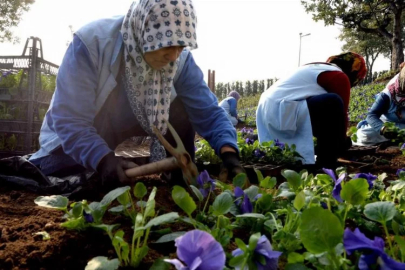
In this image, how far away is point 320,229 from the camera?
68 centimetres

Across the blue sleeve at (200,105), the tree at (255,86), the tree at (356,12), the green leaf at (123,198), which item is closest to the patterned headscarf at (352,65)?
the blue sleeve at (200,105)

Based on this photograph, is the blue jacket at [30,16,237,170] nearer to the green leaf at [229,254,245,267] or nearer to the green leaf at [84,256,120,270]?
the green leaf at [84,256,120,270]

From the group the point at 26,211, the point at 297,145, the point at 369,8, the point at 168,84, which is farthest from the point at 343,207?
the point at 369,8

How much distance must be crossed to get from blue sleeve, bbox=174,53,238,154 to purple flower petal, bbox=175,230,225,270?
1610 millimetres

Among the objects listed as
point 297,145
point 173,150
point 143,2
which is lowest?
point 297,145

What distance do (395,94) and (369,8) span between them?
56.6ft

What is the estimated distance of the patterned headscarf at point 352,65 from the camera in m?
3.54

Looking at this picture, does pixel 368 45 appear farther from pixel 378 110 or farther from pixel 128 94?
pixel 128 94

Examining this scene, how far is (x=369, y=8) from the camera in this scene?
763 inches

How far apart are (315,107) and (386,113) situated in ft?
6.28

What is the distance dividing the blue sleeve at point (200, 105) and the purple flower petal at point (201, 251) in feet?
5.28

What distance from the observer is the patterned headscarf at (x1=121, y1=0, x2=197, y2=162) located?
184 centimetres

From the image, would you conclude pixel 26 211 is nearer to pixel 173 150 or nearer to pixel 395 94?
pixel 173 150

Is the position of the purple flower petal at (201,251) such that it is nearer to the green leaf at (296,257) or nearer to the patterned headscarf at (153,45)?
the green leaf at (296,257)
